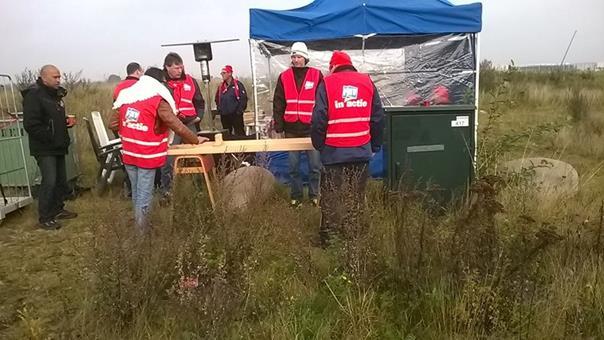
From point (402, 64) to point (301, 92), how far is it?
2501 mm

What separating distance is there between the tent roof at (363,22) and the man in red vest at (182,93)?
115cm

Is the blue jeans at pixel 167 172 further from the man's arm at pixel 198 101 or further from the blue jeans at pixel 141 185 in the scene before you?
the man's arm at pixel 198 101

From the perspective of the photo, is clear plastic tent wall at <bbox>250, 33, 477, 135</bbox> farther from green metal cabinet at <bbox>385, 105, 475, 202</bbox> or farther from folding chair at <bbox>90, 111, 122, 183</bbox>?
green metal cabinet at <bbox>385, 105, 475, 202</bbox>

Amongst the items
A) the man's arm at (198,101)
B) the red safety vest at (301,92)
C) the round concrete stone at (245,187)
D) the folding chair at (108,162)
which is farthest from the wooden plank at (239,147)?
the folding chair at (108,162)

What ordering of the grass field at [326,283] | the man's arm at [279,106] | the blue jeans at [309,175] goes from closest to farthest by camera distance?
the grass field at [326,283]
the blue jeans at [309,175]
the man's arm at [279,106]

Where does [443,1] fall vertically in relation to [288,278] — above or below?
above

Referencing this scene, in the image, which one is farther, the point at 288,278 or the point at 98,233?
the point at 288,278

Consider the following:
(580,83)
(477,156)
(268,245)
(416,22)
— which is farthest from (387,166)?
(580,83)

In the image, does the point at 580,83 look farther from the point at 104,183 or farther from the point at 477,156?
the point at 104,183

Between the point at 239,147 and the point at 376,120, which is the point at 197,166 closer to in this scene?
the point at 239,147

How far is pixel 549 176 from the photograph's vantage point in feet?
19.7

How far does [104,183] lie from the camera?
749 centimetres

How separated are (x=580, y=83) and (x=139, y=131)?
80.6 ft

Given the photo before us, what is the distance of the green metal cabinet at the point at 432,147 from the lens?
521 cm
